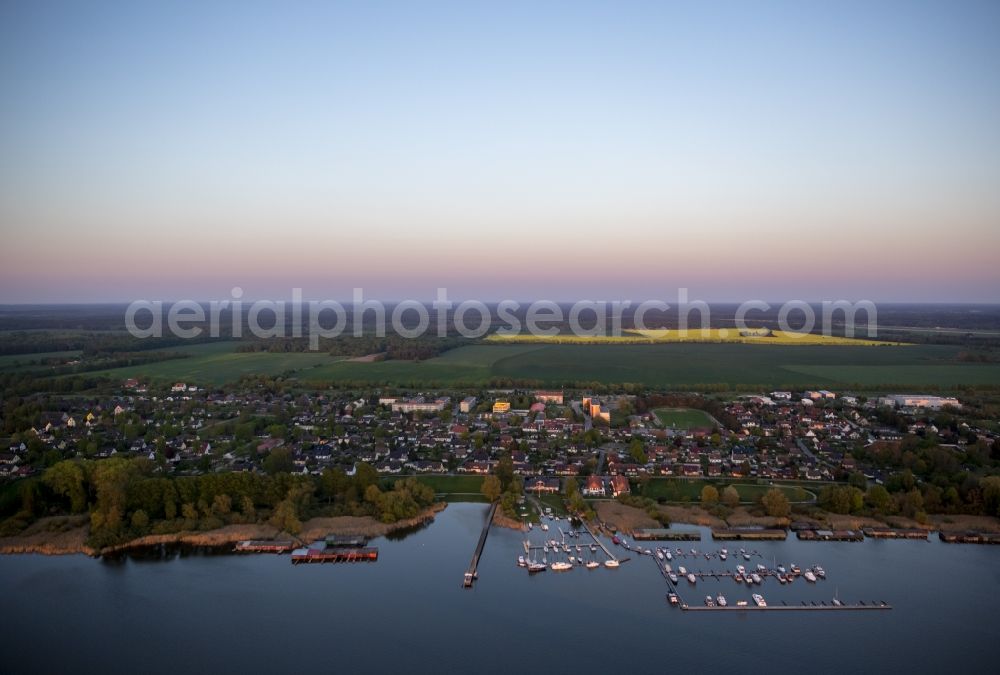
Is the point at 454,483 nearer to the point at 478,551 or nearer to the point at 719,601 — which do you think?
the point at 478,551

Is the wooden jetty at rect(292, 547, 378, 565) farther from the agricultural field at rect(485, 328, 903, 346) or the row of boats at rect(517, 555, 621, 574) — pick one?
the agricultural field at rect(485, 328, 903, 346)

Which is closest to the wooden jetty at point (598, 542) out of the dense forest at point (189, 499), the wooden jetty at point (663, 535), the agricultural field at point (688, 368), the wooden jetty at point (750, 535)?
the wooden jetty at point (663, 535)

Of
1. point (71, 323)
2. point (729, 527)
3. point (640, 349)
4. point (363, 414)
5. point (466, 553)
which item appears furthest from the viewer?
point (71, 323)

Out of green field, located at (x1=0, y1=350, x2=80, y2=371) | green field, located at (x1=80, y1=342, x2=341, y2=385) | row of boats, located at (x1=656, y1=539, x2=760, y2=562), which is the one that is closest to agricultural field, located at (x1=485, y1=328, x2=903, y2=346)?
green field, located at (x1=80, y1=342, x2=341, y2=385)

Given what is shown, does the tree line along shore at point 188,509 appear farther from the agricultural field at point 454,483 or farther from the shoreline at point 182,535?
the agricultural field at point 454,483

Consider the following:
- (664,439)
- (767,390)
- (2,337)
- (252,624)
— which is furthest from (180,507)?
(2,337)

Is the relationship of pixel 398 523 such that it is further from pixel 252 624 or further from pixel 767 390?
pixel 767 390

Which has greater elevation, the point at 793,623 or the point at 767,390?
the point at 767,390
